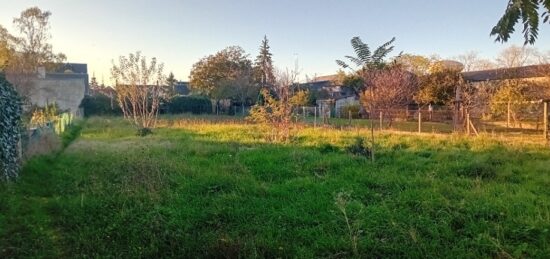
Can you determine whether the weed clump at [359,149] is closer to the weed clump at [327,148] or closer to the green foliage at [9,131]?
the weed clump at [327,148]

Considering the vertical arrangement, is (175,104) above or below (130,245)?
above

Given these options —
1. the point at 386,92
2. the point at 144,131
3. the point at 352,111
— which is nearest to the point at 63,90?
the point at 144,131

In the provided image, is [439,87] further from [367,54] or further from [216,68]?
[216,68]

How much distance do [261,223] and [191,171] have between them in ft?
10.5

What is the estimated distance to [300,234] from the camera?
4.71 metres

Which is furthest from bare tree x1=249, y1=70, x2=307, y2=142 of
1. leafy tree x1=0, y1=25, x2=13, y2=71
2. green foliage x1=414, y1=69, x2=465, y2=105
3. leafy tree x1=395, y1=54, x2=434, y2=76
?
leafy tree x1=395, y1=54, x2=434, y2=76

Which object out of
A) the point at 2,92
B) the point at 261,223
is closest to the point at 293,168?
the point at 261,223

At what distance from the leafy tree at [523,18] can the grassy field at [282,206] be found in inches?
86.9

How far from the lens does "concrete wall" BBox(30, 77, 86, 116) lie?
34.4 metres

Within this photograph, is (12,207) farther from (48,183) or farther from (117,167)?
(117,167)

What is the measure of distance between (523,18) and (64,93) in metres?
39.6

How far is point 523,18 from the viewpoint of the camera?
282 centimetres

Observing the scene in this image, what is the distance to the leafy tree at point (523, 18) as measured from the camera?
2713 millimetres

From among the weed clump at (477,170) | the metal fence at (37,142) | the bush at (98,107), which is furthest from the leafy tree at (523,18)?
the bush at (98,107)
